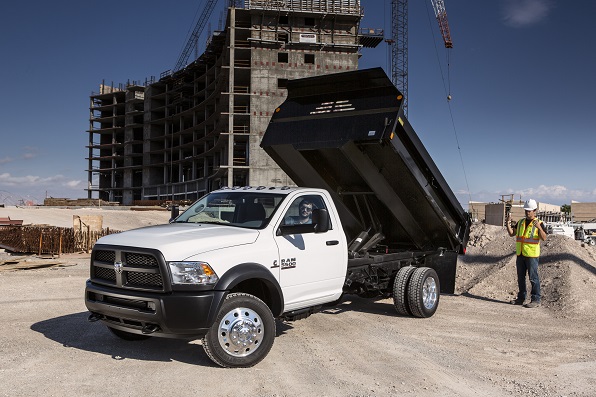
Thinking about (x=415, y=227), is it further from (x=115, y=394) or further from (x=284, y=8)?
(x=284, y=8)

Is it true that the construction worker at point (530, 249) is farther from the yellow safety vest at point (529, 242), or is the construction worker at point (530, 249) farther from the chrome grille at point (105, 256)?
the chrome grille at point (105, 256)

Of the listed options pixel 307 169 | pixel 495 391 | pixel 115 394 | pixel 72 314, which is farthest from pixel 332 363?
pixel 72 314

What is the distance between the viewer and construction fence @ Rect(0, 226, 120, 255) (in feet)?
61.3

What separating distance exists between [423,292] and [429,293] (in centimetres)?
34

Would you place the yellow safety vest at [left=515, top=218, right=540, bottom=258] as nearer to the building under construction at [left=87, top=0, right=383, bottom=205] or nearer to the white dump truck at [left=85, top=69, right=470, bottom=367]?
the white dump truck at [left=85, top=69, right=470, bottom=367]

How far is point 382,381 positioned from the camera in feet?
17.1

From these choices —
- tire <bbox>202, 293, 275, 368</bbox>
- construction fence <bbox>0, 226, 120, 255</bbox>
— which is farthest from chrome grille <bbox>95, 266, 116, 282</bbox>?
construction fence <bbox>0, 226, 120, 255</bbox>

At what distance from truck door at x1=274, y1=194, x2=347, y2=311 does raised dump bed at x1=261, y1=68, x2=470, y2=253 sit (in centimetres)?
126

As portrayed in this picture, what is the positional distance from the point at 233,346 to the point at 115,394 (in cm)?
123

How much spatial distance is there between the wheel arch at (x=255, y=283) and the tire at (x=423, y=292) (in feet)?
10.3

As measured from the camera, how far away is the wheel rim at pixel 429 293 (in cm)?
841

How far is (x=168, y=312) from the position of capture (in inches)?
195

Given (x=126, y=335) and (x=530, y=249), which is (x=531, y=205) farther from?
(x=126, y=335)

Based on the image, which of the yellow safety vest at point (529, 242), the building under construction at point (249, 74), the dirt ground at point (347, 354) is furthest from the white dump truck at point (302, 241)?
the building under construction at point (249, 74)
